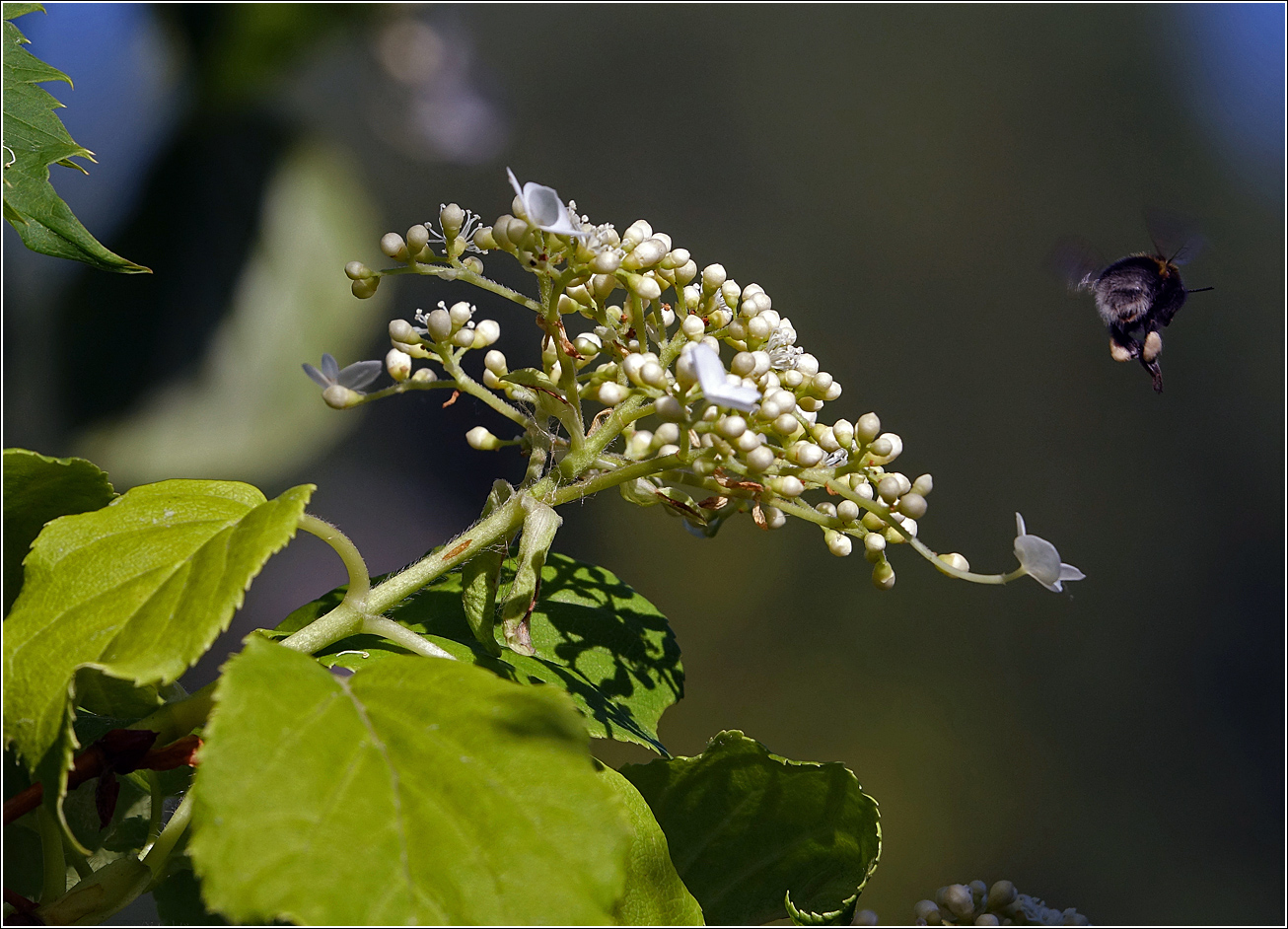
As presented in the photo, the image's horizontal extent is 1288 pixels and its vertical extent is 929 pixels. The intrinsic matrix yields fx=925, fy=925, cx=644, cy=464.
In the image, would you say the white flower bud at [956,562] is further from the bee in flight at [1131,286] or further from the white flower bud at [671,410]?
the bee in flight at [1131,286]

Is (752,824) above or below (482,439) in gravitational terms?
below

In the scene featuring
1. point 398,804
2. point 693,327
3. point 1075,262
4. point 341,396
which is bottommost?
point 398,804

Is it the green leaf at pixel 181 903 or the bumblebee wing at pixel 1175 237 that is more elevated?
the bumblebee wing at pixel 1175 237

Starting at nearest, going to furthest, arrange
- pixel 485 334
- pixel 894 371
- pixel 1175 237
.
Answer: pixel 485 334 < pixel 1175 237 < pixel 894 371

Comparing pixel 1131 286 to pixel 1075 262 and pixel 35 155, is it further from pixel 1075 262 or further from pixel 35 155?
pixel 35 155

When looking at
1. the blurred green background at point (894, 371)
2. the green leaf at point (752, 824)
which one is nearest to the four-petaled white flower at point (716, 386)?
the green leaf at point (752, 824)

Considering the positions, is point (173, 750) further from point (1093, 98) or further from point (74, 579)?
point (1093, 98)

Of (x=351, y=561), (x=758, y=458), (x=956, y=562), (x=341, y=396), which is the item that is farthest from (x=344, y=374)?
(x=956, y=562)
